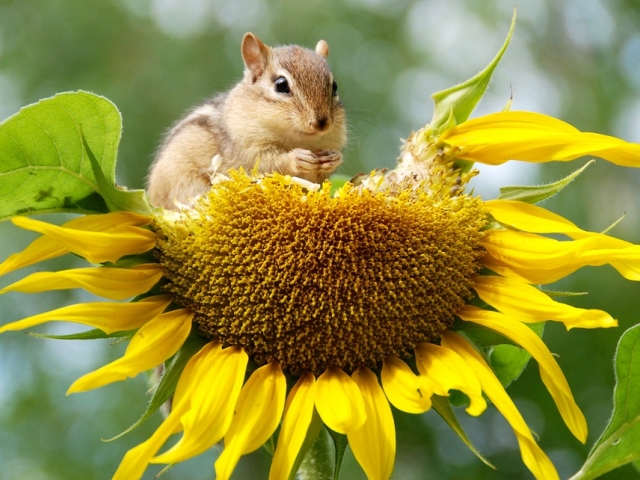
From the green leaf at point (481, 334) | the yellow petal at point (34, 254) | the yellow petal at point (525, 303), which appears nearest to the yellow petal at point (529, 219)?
the yellow petal at point (525, 303)

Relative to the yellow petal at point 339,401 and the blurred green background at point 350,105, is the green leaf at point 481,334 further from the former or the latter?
the blurred green background at point 350,105

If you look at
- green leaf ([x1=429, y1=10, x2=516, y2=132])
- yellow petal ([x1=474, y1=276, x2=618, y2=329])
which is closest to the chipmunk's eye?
green leaf ([x1=429, y1=10, x2=516, y2=132])

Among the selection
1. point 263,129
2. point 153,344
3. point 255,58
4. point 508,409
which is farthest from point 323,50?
point 508,409

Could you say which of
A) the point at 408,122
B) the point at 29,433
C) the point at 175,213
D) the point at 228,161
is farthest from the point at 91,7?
the point at 175,213

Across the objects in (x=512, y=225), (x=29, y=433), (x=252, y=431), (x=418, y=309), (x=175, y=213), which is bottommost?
(x=29, y=433)

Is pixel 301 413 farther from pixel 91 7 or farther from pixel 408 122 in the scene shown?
pixel 91 7

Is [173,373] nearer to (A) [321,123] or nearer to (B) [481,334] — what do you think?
(B) [481,334]
